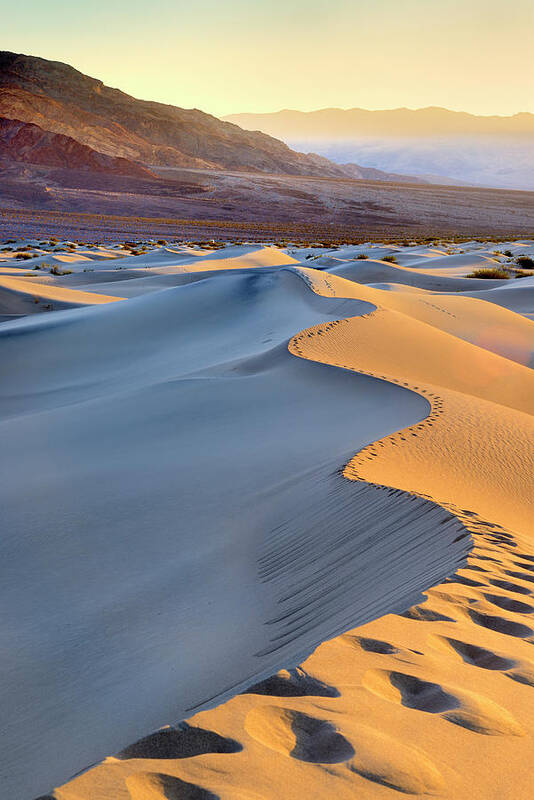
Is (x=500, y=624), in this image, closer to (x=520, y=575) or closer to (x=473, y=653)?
(x=473, y=653)

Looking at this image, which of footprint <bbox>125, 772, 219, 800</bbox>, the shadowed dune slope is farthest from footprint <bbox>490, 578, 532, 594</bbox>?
footprint <bbox>125, 772, 219, 800</bbox>

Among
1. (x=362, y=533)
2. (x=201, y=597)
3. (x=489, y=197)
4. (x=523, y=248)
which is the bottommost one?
(x=201, y=597)

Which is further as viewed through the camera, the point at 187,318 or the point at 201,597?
the point at 187,318

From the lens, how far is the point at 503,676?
1.80m

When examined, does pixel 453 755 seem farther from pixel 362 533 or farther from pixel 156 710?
pixel 362 533

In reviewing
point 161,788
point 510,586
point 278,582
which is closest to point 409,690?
point 161,788

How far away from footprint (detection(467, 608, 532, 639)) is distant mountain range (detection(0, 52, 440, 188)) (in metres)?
86.8

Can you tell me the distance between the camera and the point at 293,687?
1.67 m

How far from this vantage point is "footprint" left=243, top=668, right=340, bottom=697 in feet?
5.39

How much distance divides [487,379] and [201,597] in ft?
17.2

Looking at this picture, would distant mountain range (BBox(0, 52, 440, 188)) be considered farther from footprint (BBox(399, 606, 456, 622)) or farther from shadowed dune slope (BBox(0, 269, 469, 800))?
footprint (BBox(399, 606, 456, 622))

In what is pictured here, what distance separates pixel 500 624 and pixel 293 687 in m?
0.77

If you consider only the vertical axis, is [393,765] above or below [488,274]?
below

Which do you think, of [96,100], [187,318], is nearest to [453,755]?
[187,318]
